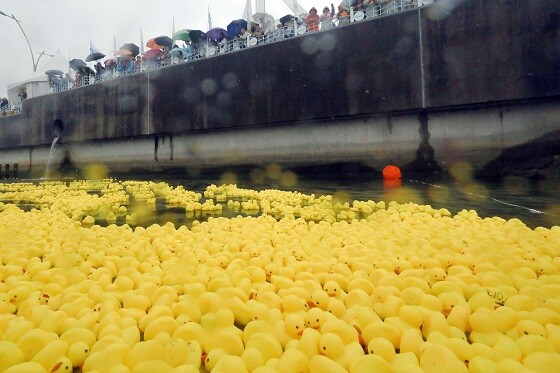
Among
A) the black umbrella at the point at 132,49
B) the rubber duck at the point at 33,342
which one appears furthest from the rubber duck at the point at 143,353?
the black umbrella at the point at 132,49

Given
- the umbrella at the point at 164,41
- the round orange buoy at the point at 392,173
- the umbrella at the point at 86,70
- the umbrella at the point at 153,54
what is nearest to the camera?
the round orange buoy at the point at 392,173

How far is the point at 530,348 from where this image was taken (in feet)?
5.24

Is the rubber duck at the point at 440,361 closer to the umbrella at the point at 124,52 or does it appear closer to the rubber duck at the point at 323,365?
the rubber duck at the point at 323,365

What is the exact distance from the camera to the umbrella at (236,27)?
17.4 meters

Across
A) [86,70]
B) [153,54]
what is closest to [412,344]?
[153,54]

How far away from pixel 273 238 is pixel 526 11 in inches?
490

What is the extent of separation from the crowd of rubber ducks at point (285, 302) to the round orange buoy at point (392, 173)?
9149 mm

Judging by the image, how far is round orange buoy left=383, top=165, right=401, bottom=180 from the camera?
13.0 meters

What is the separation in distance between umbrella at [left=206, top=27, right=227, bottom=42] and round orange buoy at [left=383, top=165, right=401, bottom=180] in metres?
10.8

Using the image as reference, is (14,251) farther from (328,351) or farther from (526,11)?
(526,11)

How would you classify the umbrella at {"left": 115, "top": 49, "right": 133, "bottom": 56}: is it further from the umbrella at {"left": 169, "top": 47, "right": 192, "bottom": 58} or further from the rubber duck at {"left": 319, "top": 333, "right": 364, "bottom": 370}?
the rubber duck at {"left": 319, "top": 333, "right": 364, "bottom": 370}

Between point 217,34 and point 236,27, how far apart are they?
3.93 feet

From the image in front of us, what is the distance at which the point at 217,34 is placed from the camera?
59.1 ft

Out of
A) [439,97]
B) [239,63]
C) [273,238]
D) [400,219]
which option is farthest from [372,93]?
[273,238]
